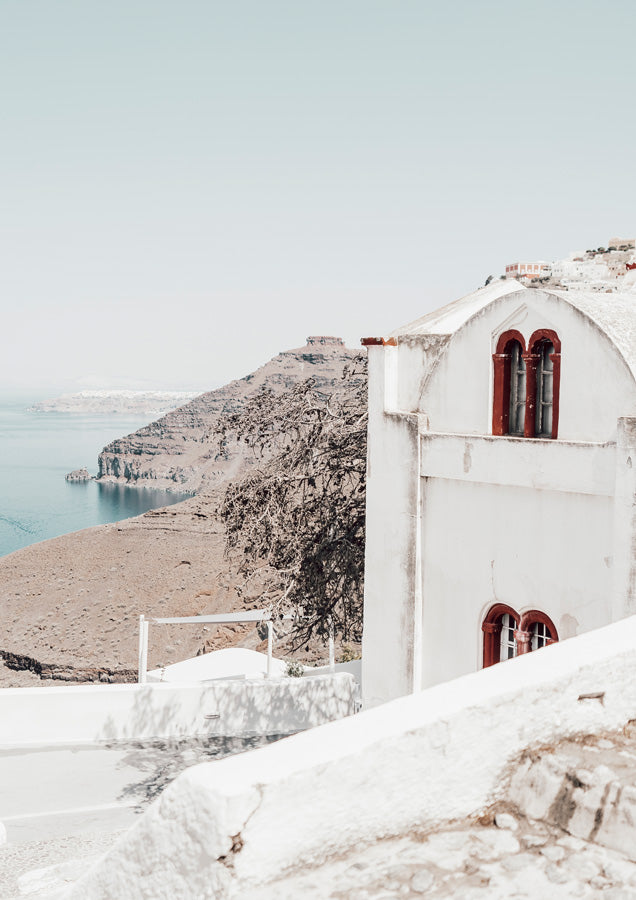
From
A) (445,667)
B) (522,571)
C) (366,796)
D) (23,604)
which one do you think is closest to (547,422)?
(522,571)

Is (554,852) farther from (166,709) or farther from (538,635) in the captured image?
(166,709)

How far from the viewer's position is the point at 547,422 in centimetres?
852

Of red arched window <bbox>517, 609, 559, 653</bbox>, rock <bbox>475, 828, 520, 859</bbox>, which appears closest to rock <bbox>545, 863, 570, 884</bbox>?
rock <bbox>475, 828, 520, 859</bbox>

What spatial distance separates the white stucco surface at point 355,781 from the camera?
9.61ft

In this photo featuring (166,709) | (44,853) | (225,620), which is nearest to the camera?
(44,853)

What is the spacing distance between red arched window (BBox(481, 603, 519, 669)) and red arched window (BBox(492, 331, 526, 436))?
75.8 inches

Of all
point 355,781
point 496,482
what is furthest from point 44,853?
point 355,781

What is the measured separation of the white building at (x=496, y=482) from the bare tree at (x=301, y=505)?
329 cm

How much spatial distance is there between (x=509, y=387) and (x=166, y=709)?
7654 millimetres

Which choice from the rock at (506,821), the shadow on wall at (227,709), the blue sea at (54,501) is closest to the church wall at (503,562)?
the shadow on wall at (227,709)

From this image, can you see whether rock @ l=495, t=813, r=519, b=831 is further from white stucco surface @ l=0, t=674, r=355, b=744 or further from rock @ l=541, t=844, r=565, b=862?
white stucco surface @ l=0, t=674, r=355, b=744

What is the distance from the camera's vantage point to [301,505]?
13.9m

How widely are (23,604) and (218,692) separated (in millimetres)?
20499

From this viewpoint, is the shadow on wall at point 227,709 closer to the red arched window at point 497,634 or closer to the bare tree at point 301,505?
the bare tree at point 301,505
